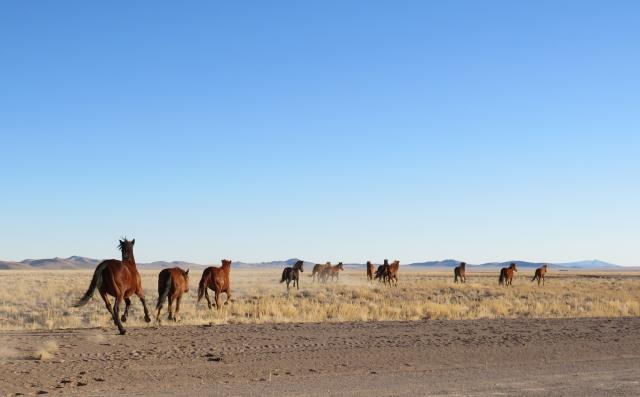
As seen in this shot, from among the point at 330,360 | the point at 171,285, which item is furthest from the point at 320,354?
the point at 171,285

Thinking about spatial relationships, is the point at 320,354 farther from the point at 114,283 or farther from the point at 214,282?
the point at 214,282

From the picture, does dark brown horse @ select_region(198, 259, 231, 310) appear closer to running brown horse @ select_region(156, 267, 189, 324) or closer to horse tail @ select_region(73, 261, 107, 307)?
running brown horse @ select_region(156, 267, 189, 324)

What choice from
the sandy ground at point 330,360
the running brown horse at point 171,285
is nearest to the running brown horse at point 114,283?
the sandy ground at point 330,360

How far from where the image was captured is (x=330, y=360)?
1361 centimetres

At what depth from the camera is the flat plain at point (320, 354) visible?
35.9 feet

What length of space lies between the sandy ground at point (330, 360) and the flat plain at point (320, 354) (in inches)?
0.9

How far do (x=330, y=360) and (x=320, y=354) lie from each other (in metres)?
0.65

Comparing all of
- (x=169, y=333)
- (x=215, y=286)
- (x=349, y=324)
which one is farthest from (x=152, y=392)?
(x=215, y=286)

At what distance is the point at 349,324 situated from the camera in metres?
19.4

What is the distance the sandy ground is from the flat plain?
23mm

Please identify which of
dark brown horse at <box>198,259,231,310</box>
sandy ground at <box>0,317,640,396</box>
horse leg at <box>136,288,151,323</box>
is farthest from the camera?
dark brown horse at <box>198,259,231,310</box>

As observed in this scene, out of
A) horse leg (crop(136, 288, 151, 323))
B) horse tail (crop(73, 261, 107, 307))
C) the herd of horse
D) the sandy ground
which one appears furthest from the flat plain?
horse tail (crop(73, 261, 107, 307))

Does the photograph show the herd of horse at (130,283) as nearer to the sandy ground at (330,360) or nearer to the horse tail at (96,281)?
the horse tail at (96,281)

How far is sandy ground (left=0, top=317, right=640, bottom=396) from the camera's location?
1084cm
